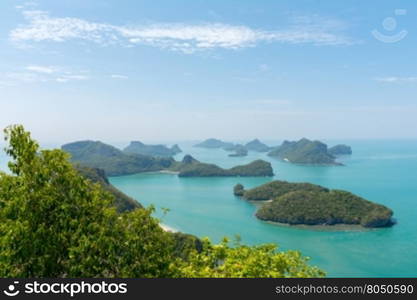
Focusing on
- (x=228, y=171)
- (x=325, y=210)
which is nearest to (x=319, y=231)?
(x=325, y=210)

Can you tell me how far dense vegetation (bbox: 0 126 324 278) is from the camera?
6074 millimetres

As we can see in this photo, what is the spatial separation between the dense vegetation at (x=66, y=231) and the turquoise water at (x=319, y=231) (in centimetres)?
3933

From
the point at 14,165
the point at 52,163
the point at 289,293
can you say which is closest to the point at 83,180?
the point at 52,163

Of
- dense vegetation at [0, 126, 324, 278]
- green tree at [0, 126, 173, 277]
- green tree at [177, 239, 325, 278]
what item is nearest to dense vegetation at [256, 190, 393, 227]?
green tree at [177, 239, 325, 278]

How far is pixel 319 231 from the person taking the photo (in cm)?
6075

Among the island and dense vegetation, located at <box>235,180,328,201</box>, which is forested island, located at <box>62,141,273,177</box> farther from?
the island

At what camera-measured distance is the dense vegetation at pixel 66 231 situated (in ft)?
19.9

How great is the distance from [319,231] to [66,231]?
59.5 m

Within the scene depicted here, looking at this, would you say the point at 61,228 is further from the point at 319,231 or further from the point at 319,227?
the point at 319,227

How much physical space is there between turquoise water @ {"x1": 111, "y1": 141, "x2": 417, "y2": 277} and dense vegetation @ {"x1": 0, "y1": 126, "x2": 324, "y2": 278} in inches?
1549

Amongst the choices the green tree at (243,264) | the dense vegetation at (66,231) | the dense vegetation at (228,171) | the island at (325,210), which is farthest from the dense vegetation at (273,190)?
the dense vegetation at (66,231)

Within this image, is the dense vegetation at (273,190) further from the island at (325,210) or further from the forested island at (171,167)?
the forested island at (171,167)

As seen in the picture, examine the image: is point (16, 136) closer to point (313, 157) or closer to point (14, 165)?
point (14, 165)

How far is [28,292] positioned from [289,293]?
3.33 meters
